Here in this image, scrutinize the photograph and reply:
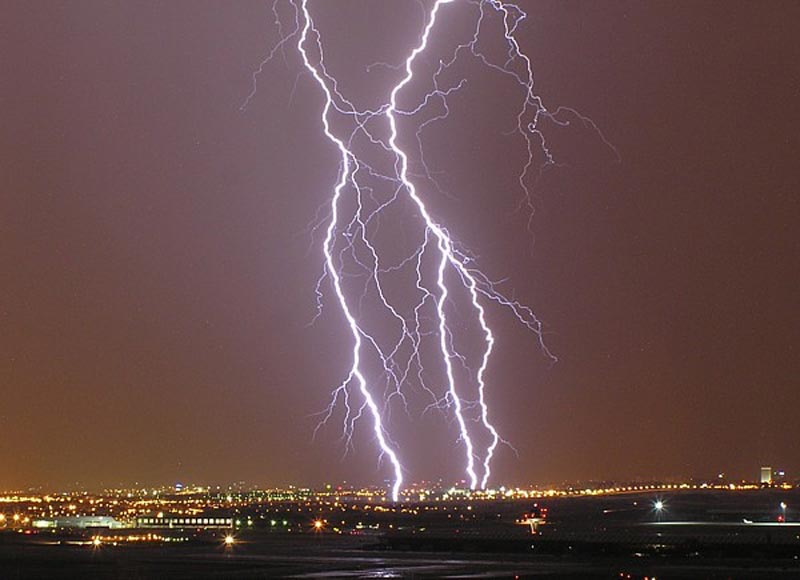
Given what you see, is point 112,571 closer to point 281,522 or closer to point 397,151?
point 397,151

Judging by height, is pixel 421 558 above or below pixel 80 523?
below

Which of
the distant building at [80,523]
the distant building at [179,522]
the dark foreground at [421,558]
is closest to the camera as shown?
the dark foreground at [421,558]

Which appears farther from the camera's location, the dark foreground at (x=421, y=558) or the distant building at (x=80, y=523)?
the distant building at (x=80, y=523)

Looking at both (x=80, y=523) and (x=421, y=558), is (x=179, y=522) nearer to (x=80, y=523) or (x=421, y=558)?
(x=80, y=523)

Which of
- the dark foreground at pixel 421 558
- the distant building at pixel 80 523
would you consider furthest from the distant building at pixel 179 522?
the dark foreground at pixel 421 558

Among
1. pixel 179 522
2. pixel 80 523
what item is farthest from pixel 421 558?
pixel 179 522

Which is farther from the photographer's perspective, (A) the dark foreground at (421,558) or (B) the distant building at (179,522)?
(B) the distant building at (179,522)

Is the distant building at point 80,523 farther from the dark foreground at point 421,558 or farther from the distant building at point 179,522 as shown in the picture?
the dark foreground at point 421,558

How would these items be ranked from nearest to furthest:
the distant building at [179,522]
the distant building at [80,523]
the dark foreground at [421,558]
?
the dark foreground at [421,558] < the distant building at [179,522] < the distant building at [80,523]

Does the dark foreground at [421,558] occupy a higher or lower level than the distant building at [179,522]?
lower
